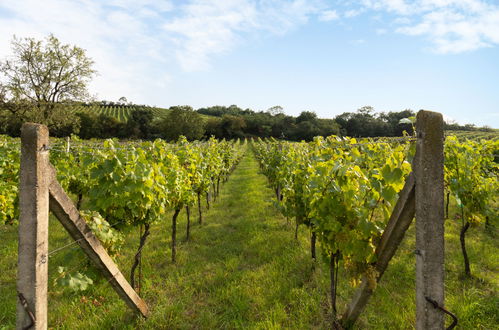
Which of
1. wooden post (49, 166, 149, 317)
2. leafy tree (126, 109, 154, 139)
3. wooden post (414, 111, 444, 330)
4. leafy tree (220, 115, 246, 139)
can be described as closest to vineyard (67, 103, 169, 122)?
leafy tree (126, 109, 154, 139)

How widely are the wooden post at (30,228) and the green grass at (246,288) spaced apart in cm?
109

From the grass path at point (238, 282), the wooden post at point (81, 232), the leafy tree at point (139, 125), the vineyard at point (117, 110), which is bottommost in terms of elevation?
the grass path at point (238, 282)

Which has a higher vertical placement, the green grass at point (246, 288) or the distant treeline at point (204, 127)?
the distant treeline at point (204, 127)

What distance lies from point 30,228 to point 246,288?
3.18m

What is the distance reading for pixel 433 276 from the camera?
1925 millimetres

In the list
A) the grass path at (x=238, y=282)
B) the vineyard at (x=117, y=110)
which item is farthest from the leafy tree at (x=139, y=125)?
the grass path at (x=238, y=282)

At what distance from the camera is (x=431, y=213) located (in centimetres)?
191

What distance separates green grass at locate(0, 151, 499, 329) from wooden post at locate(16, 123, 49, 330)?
109 centimetres

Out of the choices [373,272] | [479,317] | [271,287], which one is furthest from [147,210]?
[479,317]

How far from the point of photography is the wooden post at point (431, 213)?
1906mm

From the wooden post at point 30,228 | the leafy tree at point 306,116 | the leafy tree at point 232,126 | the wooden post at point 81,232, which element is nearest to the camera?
the wooden post at point 30,228

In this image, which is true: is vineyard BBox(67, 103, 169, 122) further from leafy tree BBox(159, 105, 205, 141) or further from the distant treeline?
leafy tree BBox(159, 105, 205, 141)

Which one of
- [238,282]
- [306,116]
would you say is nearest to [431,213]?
[238,282]

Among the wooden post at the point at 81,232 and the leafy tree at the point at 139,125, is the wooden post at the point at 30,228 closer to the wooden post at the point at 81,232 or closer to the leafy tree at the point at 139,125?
the wooden post at the point at 81,232
